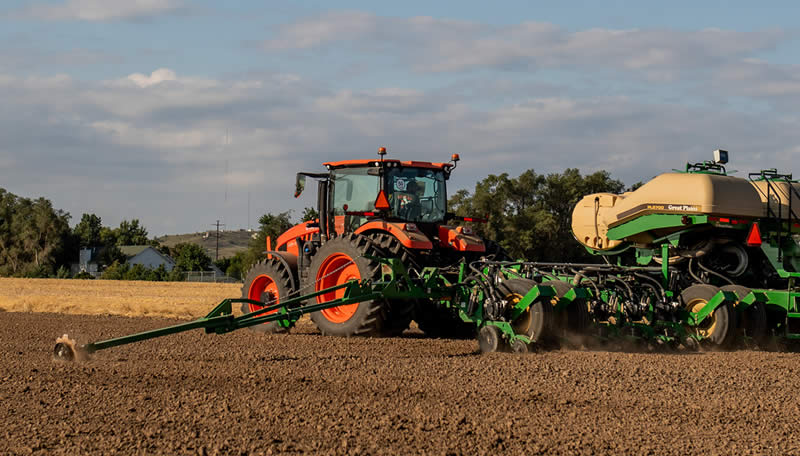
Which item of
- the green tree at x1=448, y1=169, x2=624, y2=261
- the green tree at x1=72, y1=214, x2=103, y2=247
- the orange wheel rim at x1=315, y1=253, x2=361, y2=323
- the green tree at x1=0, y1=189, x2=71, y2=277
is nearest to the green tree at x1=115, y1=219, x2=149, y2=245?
the green tree at x1=72, y1=214, x2=103, y2=247

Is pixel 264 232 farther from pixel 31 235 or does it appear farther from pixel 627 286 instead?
A: pixel 627 286

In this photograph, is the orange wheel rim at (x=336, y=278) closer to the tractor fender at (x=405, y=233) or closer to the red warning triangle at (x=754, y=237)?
the tractor fender at (x=405, y=233)

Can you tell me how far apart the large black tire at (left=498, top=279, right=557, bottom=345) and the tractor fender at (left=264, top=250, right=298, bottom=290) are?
3.83 metres

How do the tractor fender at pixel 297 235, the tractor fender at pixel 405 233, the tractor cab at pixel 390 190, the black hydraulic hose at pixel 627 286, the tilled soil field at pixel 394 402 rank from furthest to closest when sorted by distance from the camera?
1. the tractor fender at pixel 297 235
2. the tractor cab at pixel 390 190
3. the tractor fender at pixel 405 233
4. the black hydraulic hose at pixel 627 286
5. the tilled soil field at pixel 394 402

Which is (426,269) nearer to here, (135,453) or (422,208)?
(422,208)

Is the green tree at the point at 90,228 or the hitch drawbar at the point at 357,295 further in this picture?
the green tree at the point at 90,228

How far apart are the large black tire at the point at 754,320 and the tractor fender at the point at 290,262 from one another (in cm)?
587

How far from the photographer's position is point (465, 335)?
12242mm

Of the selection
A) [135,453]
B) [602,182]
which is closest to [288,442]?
[135,453]

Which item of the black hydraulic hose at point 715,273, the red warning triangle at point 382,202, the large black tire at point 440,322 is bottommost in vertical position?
the large black tire at point 440,322

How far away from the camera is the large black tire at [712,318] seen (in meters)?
9.95

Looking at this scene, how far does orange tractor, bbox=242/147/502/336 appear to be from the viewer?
11070 millimetres

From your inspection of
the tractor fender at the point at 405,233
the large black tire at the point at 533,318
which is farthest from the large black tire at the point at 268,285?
the large black tire at the point at 533,318

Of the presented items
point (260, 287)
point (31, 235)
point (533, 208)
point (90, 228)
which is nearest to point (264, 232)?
point (533, 208)
